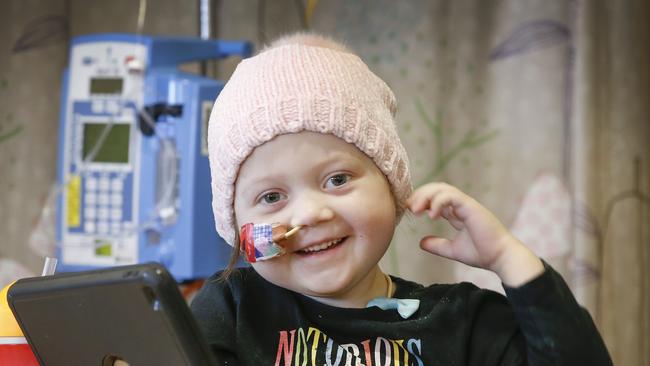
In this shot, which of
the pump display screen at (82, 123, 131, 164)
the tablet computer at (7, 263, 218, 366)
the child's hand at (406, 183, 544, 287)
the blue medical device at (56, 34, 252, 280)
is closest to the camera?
the tablet computer at (7, 263, 218, 366)

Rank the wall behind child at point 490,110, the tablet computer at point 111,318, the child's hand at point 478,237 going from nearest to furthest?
the tablet computer at point 111,318, the child's hand at point 478,237, the wall behind child at point 490,110

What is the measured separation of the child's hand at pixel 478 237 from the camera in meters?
0.79

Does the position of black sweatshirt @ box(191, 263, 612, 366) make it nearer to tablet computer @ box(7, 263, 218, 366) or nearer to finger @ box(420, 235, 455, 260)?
finger @ box(420, 235, 455, 260)

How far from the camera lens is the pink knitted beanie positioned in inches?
33.2

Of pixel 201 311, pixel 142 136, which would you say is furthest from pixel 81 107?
pixel 201 311

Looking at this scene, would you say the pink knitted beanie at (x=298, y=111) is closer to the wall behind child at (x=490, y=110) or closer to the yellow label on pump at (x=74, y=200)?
the yellow label on pump at (x=74, y=200)

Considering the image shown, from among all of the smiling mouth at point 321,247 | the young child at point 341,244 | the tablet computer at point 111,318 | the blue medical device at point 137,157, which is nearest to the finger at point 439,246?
the young child at point 341,244

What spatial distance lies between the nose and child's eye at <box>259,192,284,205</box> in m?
0.03

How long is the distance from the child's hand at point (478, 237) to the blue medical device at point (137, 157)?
0.97m

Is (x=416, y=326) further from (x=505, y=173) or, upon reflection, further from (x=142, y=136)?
(x=505, y=173)

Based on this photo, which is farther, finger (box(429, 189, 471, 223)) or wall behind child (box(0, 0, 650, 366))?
wall behind child (box(0, 0, 650, 366))

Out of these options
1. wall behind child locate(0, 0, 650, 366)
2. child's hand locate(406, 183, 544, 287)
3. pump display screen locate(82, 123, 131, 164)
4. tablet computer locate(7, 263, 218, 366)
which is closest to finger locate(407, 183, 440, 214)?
child's hand locate(406, 183, 544, 287)

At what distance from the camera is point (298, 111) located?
0.84m

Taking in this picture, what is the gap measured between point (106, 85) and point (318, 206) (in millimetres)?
1186
